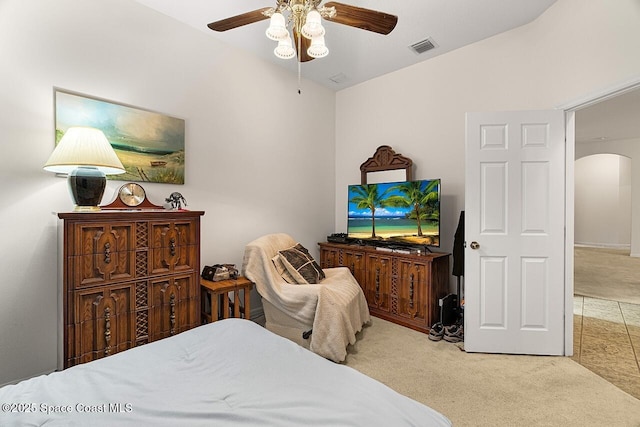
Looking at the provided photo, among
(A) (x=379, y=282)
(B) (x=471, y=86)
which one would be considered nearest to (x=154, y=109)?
(A) (x=379, y=282)

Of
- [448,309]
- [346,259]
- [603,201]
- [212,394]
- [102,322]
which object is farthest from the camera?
[603,201]

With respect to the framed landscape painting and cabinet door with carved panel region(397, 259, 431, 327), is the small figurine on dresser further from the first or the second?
cabinet door with carved panel region(397, 259, 431, 327)

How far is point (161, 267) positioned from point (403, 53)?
3237 millimetres

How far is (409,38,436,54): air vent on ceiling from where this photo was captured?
3252 millimetres

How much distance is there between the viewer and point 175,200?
8.96ft

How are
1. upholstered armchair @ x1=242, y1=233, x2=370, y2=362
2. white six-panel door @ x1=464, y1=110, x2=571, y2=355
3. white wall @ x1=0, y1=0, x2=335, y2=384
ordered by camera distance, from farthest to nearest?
1. white six-panel door @ x1=464, y1=110, x2=571, y2=355
2. upholstered armchair @ x1=242, y1=233, x2=370, y2=362
3. white wall @ x1=0, y1=0, x2=335, y2=384

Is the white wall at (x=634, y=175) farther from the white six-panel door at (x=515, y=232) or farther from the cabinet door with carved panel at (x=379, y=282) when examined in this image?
the cabinet door with carved panel at (x=379, y=282)

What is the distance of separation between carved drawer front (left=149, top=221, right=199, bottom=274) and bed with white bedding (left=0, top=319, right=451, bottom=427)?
1078 mm

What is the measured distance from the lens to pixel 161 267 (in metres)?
2.28

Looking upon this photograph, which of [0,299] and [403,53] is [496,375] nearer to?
[403,53]

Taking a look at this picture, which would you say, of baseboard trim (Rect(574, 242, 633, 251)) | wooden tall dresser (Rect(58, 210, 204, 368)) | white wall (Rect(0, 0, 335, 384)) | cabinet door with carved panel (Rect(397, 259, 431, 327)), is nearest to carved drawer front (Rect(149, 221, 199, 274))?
wooden tall dresser (Rect(58, 210, 204, 368))

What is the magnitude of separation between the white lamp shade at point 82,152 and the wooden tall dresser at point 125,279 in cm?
31

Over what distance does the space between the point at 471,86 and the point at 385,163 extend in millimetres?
1237

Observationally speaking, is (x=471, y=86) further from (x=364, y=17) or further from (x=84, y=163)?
(x=84, y=163)
